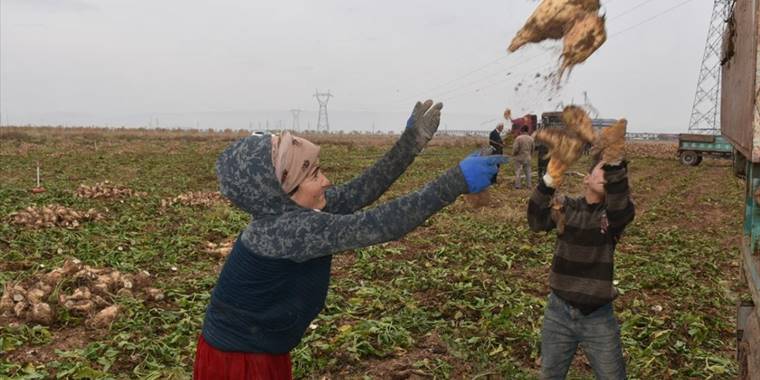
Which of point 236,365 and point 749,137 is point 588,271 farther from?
point 236,365

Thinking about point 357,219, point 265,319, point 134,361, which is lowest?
point 134,361

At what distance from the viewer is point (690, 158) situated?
29.2 meters

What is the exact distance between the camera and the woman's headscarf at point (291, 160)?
8.25ft

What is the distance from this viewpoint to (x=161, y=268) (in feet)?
27.3

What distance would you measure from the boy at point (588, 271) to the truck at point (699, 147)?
28765 millimetres

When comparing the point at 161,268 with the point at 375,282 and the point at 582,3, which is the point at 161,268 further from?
the point at 582,3

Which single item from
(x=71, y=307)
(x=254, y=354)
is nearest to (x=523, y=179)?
(x=71, y=307)

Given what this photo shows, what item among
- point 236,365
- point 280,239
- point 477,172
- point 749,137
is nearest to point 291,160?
point 280,239

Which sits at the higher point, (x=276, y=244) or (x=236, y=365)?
(x=276, y=244)

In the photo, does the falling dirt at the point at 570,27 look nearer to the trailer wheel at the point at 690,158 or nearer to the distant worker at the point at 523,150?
the distant worker at the point at 523,150

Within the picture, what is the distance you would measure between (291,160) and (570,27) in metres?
2.10

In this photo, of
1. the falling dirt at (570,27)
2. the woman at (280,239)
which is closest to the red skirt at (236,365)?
the woman at (280,239)

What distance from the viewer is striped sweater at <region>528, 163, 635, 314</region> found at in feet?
10.9

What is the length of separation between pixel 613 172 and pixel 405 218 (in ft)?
5.41
